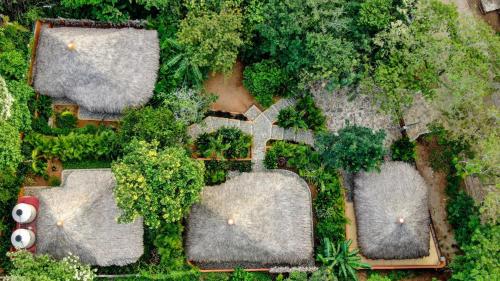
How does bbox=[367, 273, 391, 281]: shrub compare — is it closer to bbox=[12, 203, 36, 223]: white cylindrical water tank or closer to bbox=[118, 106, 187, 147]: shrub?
bbox=[118, 106, 187, 147]: shrub

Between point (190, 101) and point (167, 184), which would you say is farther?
point (190, 101)

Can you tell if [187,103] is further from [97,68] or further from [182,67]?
[97,68]

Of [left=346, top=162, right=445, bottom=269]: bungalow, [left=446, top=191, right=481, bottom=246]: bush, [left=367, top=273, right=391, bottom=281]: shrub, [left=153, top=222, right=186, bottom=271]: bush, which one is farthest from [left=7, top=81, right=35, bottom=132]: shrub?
[left=446, top=191, right=481, bottom=246]: bush

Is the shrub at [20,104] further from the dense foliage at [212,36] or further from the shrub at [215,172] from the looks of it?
the shrub at [215,172]

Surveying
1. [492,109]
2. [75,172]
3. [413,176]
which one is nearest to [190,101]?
[75,172]

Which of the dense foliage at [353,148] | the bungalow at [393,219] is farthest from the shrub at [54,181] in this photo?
the bungalow at [393,219]

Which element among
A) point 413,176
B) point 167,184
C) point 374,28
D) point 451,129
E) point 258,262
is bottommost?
point 258,262

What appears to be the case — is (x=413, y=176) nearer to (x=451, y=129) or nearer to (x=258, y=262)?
(x=451, y=129)

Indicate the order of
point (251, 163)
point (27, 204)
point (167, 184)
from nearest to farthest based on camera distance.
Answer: point (167, 184)
point (27, 204)
point (251, 163)

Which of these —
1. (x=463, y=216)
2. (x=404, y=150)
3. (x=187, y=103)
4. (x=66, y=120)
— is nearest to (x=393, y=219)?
(x=463, y=216)
